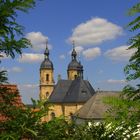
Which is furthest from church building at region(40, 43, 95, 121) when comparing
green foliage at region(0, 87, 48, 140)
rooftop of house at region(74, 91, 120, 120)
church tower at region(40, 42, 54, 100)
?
green foliage at region(0, 87, 48, 140)

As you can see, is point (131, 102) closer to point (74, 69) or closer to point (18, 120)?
point (18, 120)

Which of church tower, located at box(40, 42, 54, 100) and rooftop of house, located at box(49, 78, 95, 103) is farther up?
church tower, located at box(40, 42, 54, 100)

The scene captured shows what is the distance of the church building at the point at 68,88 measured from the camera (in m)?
71.2

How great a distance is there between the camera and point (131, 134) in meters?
4.95

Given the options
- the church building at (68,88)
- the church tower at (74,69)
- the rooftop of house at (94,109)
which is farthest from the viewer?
the church tower at (74,69)

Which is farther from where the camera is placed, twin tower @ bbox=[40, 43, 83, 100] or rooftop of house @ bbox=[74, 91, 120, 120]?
twin tower @ bbox=[40, 43, 83, 100]

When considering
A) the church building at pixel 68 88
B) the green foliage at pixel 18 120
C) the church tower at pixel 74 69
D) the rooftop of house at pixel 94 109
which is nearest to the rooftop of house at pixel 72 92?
the church building at pixel 68 88

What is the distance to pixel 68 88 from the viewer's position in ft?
257

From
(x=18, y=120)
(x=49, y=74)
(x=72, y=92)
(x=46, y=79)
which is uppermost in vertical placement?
(x=49, y=74)

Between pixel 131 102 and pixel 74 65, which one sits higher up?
pixel 74 65

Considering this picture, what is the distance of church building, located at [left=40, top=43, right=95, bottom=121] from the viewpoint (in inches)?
2805

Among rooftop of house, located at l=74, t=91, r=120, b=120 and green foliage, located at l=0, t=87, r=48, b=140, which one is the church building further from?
green foliage, located at l=0, t=87, r=48, b=140

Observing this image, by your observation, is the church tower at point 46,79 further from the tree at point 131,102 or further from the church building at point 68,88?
the tree at point 131,102

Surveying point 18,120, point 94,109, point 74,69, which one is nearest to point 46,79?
point 74,69
